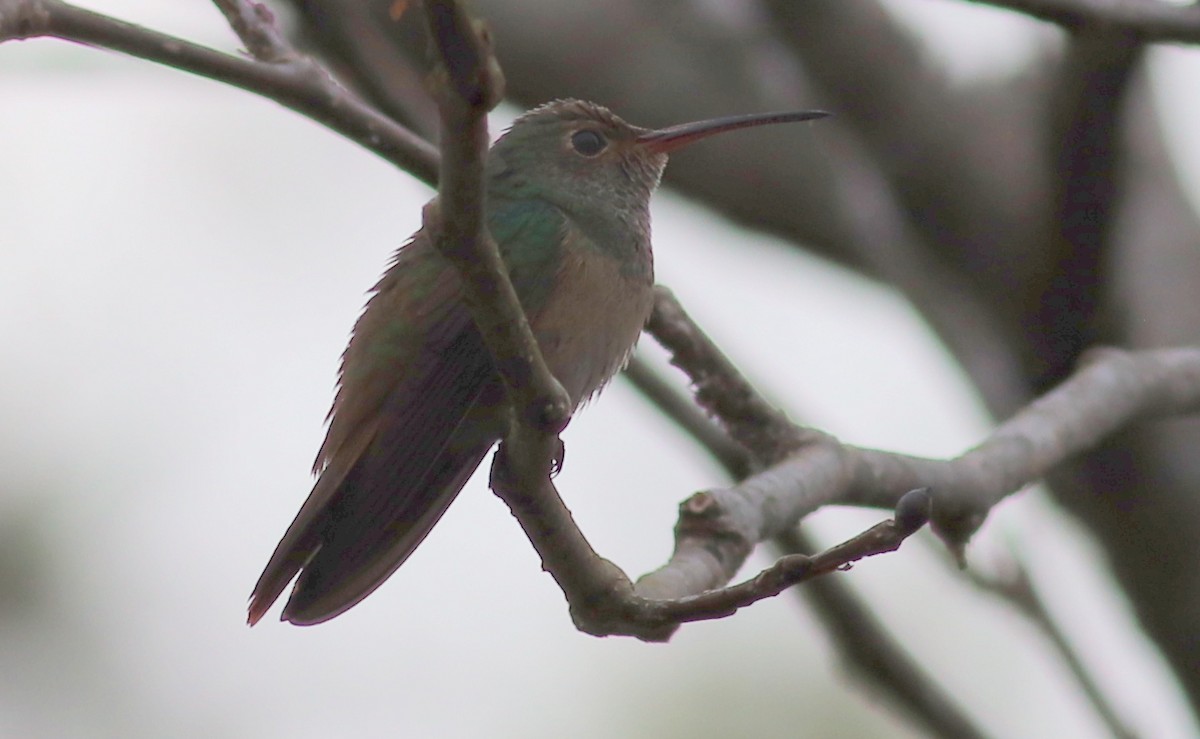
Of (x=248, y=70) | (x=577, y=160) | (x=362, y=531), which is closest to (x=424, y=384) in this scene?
(x=362, y=531)

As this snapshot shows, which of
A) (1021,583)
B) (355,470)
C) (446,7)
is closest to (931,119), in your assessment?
(1021,583)

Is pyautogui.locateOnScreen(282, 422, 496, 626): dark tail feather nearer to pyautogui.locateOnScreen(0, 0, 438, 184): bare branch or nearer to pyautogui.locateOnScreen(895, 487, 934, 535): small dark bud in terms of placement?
pyautogui.locateOnScreen(0, 0, 438, 184): bare branch

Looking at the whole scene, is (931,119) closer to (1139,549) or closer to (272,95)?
(1139,549)

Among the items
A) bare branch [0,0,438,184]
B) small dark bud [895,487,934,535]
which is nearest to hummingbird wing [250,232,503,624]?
bare branch [0,0,438,184]

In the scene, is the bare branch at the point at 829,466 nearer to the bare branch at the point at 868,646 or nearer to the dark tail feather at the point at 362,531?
the bare branch at the point at 868,646

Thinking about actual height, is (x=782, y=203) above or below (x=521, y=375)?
above

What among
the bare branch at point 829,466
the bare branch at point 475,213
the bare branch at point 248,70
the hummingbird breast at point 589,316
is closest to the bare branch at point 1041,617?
the bare branch at point 829,466
